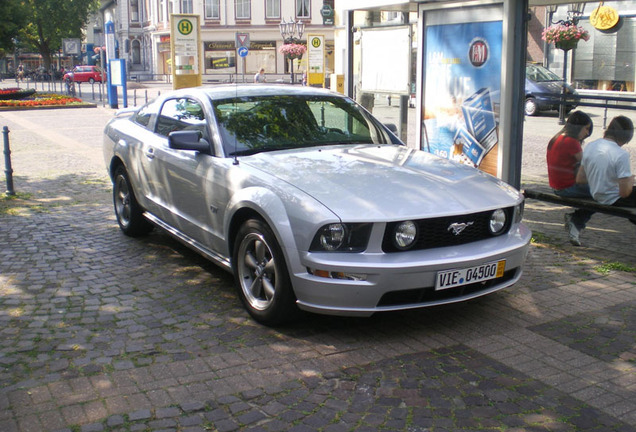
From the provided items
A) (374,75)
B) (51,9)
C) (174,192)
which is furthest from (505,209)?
(51,9)

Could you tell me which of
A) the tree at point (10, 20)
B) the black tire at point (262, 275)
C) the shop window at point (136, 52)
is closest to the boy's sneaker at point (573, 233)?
the black tire at point (262, 275)

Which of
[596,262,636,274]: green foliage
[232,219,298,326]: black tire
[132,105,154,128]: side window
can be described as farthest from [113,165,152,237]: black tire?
[596,262,636,274]: green foliage

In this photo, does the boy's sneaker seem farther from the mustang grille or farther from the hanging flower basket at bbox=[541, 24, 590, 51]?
the mustang grille

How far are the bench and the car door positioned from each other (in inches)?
143

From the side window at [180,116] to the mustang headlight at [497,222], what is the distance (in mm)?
2464

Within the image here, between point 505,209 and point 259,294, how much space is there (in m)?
1.88

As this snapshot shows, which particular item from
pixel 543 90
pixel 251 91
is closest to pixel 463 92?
pixel 543 90

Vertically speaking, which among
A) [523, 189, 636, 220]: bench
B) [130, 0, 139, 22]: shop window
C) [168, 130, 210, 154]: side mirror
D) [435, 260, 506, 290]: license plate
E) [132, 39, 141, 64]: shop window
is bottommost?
[435, 260, 506, 290]: license plate

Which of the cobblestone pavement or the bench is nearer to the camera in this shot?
the cobblestone pavement

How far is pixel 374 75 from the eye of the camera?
35.0ft

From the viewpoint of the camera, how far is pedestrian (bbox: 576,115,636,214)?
6746 mm

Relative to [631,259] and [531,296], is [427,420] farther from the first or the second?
[631,259]

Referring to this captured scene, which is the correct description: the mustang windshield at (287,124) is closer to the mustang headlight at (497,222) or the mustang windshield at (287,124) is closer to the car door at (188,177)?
the car door at (188,177)

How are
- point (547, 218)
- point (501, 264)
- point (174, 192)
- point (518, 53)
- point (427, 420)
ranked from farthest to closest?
point (547, 218) → point (518, 53) → point (174, 192) → point (501, 264) → point (427, 420)
